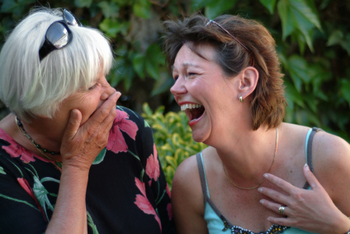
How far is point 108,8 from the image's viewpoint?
3.72 meters

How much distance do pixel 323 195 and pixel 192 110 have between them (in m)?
0.92

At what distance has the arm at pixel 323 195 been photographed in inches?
71.7

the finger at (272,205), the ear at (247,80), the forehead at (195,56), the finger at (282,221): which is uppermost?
the forehead at (195,56)

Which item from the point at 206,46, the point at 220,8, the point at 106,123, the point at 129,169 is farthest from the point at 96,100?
the point at 220,8

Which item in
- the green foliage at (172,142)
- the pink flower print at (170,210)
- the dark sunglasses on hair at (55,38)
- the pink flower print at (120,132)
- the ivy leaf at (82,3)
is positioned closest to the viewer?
the dark sunglasses on hair at (55,38)

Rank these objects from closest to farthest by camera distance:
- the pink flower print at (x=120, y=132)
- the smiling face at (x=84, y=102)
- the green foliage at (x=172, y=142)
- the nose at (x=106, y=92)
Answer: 1. the smiling face at (x=84, y=102)
2. the nose at (x=106, y=92)
3. the pink flower print at (x=120, y=132)
4. the green foliage at (x=172, y=142)

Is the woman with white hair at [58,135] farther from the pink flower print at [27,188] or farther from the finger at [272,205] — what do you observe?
the finger at [272,205]

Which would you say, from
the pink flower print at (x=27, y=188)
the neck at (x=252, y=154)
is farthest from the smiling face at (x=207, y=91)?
the pink flower print at (x=27, y=188)

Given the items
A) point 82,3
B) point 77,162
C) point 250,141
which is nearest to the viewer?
point 77,162

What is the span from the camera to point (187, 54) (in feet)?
6.69

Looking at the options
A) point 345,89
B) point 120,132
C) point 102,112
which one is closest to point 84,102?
point 102,112

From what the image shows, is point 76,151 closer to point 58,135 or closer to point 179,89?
point 58,135

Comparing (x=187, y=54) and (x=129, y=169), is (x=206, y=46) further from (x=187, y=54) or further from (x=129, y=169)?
(x=129, y=169)

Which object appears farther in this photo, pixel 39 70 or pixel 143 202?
pixel 143 202
